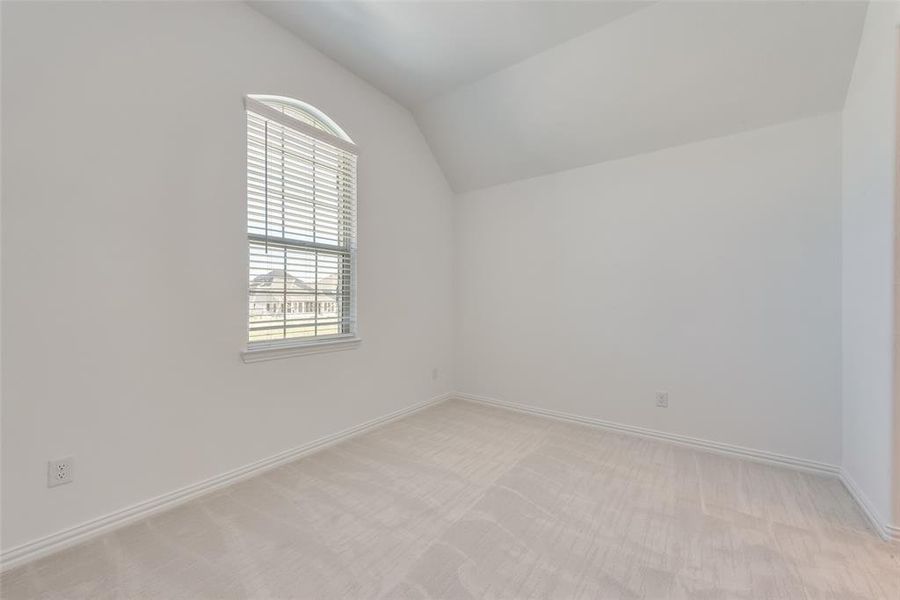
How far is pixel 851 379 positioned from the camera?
202cm

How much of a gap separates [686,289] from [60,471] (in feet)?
12.2

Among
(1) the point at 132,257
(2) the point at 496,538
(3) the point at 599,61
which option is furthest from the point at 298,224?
(3) the point at 599,61

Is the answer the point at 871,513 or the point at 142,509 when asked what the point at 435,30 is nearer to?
the point at 142,509

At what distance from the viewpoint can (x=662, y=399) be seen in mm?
2709

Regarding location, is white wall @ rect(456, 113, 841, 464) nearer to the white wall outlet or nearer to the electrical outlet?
the electrical outlet

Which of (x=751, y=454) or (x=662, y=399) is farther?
(x=662, y=399)

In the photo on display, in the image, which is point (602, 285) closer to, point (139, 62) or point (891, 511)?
point (891, 511)

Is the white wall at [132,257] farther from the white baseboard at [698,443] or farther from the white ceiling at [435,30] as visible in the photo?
the white baseboard at [698,443]

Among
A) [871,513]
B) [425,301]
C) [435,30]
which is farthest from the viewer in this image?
[425,301]

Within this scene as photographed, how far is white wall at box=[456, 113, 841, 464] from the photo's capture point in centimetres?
223

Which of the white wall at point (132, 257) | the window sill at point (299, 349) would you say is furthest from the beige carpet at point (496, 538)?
the window sill at point (299, 349)

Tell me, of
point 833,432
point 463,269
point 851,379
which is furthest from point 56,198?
point 833,432

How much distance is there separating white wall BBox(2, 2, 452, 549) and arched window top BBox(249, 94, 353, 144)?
63 mm

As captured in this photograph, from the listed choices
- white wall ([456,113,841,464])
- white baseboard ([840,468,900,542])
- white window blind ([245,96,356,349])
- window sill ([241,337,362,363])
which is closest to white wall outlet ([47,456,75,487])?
window sill ([241,337,362,363])
